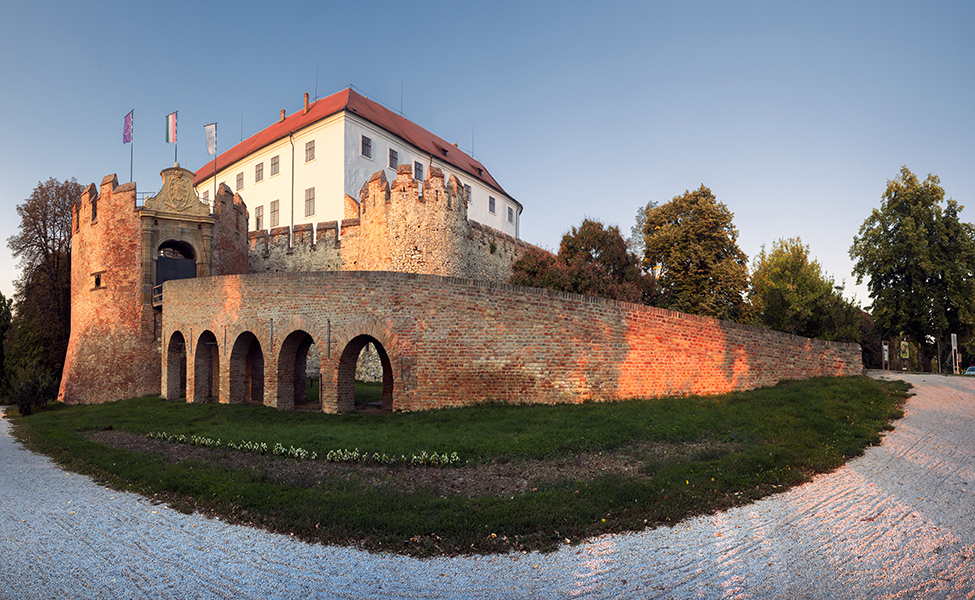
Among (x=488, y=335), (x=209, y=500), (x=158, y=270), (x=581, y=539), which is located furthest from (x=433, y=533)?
(x=158, y=270)

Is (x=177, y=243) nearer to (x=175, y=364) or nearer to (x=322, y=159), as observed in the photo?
(x=175, y=364)

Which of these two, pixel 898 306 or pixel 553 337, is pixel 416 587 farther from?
pixel 898 306

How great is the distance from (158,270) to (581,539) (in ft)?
84.0

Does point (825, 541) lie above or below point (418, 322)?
below

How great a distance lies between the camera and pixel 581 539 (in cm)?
558

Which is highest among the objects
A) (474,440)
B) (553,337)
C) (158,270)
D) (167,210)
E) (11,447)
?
(167,210)

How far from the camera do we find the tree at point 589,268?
77.7 feet

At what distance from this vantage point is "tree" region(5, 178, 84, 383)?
30.4m

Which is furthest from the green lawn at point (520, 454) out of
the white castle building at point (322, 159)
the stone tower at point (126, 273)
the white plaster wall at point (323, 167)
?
the white castle building at point (322, 159)

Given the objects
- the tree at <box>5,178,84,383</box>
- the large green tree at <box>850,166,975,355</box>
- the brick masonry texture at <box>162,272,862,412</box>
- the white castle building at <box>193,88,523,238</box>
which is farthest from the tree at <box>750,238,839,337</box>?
the tree at <box>5,178,84,383</box>

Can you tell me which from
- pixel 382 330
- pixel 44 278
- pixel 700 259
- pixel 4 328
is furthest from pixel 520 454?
pixel 4 328

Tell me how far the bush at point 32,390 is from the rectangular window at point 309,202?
16.5m

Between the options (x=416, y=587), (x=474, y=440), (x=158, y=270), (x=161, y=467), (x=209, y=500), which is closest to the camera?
(x=416, y=587)

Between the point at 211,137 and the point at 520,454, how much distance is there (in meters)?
28.0
